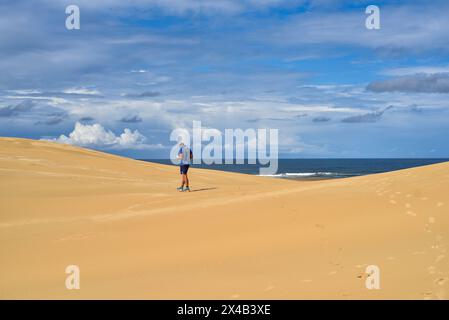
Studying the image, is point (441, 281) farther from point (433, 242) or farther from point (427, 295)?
point (433, 242)

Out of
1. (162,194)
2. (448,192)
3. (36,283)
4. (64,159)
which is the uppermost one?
(64,159)

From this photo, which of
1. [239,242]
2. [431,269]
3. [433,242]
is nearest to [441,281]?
[431,269]

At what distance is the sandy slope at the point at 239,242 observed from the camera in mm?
7254

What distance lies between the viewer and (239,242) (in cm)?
967

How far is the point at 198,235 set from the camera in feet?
33.9

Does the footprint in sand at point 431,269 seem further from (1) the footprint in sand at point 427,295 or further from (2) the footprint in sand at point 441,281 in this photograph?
(1) the footprint in sand at point 427,295

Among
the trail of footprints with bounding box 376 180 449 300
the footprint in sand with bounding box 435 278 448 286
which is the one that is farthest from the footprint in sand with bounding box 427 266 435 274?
the footprint in sand with bounding box 435 278 448 286

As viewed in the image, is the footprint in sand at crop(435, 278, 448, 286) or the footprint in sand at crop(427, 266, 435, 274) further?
the footprint in sand at crop(427, 266, 435, 274)

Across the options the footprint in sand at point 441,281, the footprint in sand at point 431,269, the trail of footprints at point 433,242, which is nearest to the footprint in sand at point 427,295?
the trail of footprints at point 433,242

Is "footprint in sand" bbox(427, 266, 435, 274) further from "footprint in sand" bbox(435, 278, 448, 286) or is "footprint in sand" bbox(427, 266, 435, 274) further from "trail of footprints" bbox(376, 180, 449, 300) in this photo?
"footprint in sand" bbox(435, 278, 448, 286)

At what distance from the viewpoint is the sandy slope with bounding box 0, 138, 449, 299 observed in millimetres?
7254
